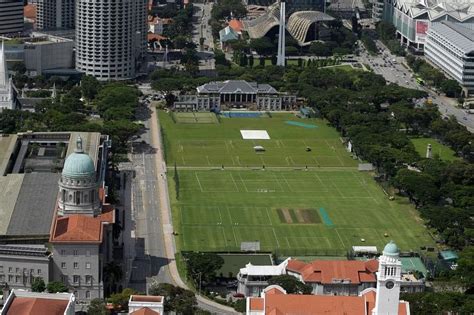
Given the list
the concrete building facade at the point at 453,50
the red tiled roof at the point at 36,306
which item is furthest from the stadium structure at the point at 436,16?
the red tiled roof at the point at 36,306

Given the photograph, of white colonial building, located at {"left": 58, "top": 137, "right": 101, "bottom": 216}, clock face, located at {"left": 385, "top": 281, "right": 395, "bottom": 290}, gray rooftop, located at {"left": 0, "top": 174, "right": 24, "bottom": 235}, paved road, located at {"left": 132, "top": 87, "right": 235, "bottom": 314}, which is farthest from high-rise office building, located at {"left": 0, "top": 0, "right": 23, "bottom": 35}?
clock face, located at {"left": 385, "top": 281, "right": 395, "bottom": 290}

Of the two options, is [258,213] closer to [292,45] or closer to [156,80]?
[156,80]

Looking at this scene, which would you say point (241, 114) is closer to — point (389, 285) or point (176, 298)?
point (176, 298)

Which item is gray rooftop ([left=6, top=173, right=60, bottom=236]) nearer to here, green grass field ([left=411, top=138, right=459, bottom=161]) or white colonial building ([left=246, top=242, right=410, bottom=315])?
white colonial building ([left=246, top=242, right=410, bottom=315])

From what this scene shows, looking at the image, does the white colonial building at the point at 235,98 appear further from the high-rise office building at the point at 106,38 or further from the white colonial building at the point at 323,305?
the white colonial building at the point at 323,305

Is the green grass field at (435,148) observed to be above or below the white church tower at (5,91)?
below
